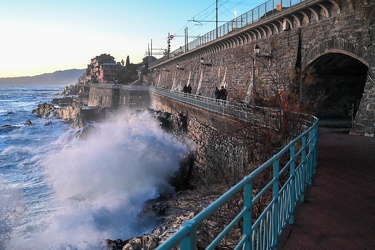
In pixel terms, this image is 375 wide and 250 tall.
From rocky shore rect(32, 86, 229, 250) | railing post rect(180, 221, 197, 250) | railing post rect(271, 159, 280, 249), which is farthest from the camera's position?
rocky shore rect(32, 86, 229, 250)

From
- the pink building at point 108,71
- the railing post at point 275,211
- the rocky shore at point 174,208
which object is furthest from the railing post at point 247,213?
the pink building at point 108,71

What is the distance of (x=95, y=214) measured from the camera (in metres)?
12.1

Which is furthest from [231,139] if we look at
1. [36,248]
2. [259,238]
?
[259,238]

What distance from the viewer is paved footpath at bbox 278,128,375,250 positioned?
391 centimetres

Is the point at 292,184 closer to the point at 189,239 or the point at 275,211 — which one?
the point at 275,211

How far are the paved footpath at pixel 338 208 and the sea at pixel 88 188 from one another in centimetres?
565

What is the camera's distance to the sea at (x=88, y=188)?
1091cm

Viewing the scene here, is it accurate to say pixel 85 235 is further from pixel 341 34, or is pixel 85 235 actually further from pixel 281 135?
pixel 341 34

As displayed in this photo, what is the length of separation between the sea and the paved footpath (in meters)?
5.65

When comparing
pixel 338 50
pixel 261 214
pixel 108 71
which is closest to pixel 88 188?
pixel 338 50

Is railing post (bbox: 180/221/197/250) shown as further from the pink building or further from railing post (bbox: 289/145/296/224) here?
the pink building

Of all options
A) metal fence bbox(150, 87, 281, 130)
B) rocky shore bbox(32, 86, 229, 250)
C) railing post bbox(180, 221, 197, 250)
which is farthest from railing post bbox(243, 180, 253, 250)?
metal fence bbox(150, 87, 281, 130)

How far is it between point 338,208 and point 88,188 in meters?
13.3

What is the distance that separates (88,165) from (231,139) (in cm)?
850
